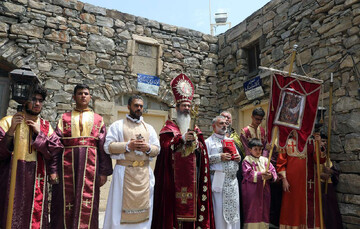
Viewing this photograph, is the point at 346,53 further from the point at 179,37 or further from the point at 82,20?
the point at 82,20

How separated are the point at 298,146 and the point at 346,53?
1.75 metres

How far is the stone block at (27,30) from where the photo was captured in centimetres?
559

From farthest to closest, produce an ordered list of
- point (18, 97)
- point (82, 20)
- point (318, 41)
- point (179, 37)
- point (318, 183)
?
1. point (179, 37)
2. point (82, 20)
3. point (318, 41)
4. point (318, 183)
5. point (18, 97)

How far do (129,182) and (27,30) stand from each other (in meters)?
4.21

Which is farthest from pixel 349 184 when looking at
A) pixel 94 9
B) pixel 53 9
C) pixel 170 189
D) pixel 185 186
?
pixel 53 9

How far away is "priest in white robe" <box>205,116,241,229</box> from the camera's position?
3.51m

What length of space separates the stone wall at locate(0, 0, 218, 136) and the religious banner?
11.2 feet

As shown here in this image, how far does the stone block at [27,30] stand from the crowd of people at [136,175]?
314 centimetres

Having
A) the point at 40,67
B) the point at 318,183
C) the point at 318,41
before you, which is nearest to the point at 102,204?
the point at 40,67

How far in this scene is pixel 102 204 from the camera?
19.3ft

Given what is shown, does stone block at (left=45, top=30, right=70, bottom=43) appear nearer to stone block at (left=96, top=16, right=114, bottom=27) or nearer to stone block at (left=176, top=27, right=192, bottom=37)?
stone block at (left=96, top=16, right=114, bottom=27)

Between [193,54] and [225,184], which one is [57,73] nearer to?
[193,54]

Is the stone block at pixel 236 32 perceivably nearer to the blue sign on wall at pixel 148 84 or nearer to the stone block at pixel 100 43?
the blue sign on wall at pixel 148 84

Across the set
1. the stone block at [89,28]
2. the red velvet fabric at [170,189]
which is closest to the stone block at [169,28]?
the stone block at [89,28]
